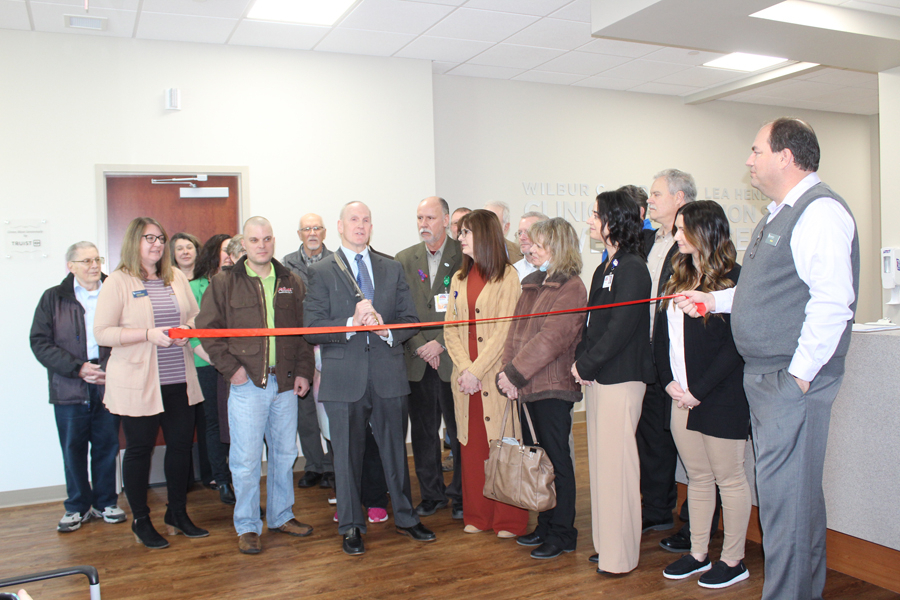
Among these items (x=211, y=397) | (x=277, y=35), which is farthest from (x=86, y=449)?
(x=277, y=35)

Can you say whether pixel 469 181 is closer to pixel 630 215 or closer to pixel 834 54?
pixel 834 54

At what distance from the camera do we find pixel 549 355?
10.6ft

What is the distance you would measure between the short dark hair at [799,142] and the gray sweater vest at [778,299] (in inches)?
3.7

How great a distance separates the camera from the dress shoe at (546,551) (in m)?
3.35

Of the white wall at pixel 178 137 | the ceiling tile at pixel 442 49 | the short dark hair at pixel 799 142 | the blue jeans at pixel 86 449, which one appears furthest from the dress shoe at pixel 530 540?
the ceiling tile at pixel 442 49

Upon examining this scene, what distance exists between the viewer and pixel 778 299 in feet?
7.72

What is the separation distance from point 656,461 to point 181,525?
274cm

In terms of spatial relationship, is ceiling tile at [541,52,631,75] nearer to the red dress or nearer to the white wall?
the white wall

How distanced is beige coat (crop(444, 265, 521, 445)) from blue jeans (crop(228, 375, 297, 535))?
96 centimetres

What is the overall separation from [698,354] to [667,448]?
3.33 ft

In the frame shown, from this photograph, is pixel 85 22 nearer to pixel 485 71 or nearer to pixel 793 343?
pixel 485 71

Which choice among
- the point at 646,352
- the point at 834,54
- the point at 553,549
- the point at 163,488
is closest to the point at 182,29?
the point at 163,488

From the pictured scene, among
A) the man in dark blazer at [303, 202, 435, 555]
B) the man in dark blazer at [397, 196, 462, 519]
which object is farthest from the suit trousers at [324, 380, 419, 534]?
the man in dark blazer at [397, 196, 462, 519]

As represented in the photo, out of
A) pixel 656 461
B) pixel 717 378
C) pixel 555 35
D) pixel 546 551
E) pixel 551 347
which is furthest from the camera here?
pixel 555 35
